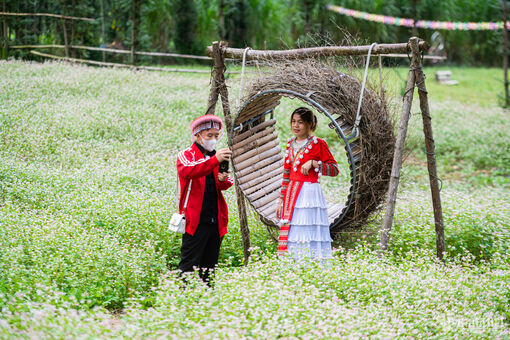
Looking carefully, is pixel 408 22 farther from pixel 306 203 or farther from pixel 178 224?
pixel 178 224

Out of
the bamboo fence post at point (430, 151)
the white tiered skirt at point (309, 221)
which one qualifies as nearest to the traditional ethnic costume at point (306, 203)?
the white tiered skirt at point (309, 221)

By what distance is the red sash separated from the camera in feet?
18.4

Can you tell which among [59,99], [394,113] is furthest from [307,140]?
[59,99]

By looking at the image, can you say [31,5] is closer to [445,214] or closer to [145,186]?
[145,186]

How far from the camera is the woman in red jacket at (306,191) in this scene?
5488mm

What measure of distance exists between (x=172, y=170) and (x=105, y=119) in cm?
271

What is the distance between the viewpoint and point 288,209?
564 centimetres

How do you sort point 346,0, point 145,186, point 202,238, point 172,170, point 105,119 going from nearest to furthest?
point 202,238 → point 145,186 → point 172,170 → point 105,119 → point 346,0

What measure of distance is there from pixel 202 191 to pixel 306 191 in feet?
3.66

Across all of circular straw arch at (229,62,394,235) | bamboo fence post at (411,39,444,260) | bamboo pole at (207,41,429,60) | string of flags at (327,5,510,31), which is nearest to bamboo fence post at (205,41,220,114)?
bamboo pole at (207,41,429,60)

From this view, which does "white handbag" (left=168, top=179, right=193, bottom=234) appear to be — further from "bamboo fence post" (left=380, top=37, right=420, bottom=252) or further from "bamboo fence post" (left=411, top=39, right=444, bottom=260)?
"bamboo fence post" (left=411, top=39, right=444, bottom=260)

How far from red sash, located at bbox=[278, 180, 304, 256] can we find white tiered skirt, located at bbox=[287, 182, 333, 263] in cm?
3

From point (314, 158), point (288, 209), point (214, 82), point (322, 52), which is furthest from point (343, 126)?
point (214, 82)

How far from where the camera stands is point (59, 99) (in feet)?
39.3
